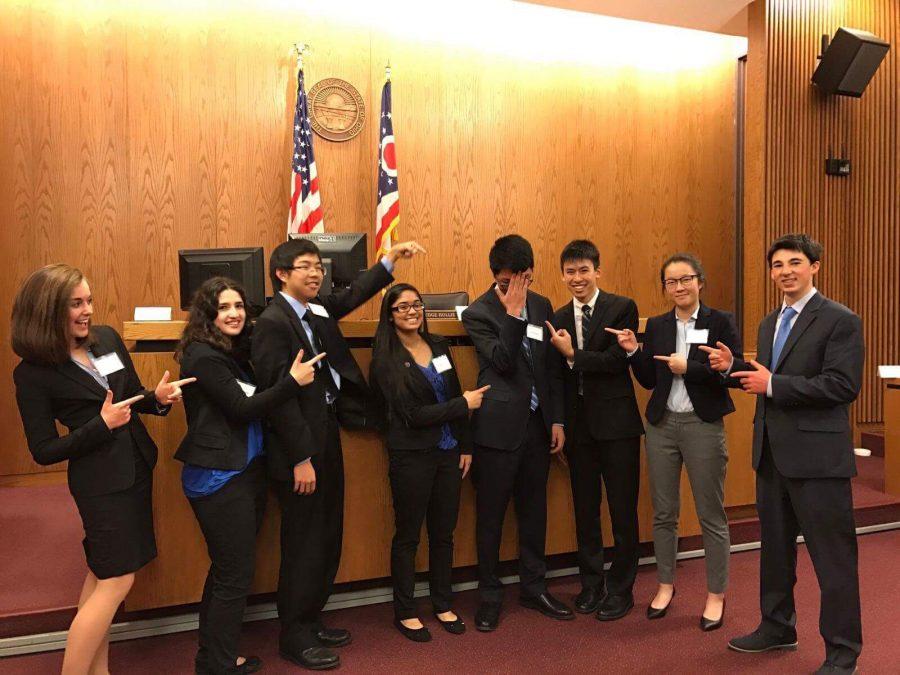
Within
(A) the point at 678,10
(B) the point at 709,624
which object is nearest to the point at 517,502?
(B) the point at 709,624

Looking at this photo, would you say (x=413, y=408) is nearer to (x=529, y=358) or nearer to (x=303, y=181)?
(x=529, y=358)

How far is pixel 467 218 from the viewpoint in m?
5.79

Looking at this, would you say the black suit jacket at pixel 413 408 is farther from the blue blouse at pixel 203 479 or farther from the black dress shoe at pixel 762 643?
the black dress shoe at pixel 762 643

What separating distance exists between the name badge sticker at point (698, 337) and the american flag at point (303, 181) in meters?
3.10

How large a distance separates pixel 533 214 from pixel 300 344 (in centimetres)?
389

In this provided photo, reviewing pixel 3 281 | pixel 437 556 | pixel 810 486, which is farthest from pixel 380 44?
pixel 810 486

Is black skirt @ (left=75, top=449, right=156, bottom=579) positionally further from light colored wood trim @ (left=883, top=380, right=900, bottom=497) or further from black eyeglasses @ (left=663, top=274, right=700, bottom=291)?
light colored wood trim @ (left=883, top=380, right=900, bottom=497)

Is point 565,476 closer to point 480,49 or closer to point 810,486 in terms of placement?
point 810,486

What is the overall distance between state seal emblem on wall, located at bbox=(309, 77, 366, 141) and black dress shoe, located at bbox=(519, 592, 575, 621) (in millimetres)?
3813

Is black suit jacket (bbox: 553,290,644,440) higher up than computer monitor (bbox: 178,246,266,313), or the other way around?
computer monitor (bbox: 178,246,266,313)

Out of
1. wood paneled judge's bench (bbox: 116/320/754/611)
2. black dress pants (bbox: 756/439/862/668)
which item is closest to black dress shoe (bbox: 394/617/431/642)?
wood paneled judge's bench (bbox: 116/320/754/611)

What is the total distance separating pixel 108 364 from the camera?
218 centimetres

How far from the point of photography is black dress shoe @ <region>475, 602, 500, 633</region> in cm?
277

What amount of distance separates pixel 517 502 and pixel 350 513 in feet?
2.34
